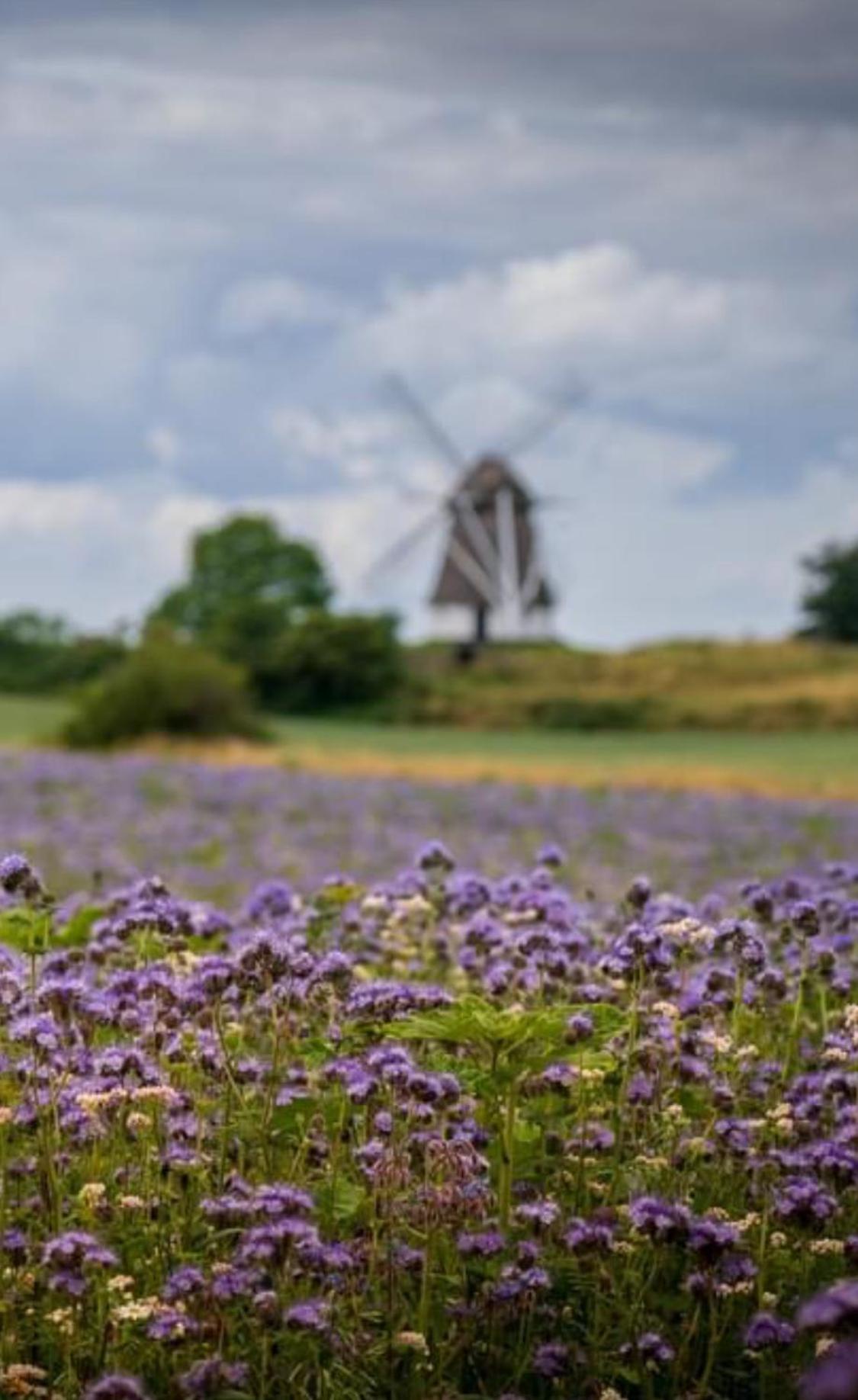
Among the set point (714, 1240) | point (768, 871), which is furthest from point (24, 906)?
point (768, 871)

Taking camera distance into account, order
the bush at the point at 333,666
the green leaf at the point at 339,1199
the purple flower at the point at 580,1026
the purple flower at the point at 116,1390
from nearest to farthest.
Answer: the purple flower at the point at 116,1390 < the green leaf at the point at 339,1199 < the purple flower at the point at 580,1026 < the bush at the point at 333,666

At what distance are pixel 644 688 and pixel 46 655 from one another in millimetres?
23872

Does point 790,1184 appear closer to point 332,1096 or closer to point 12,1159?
point 332,1096

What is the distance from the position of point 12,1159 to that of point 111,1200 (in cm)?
63

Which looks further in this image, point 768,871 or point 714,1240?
point 768,871

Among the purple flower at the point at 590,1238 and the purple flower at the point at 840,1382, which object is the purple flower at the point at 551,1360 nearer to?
the purple flower at the point at 590,1238

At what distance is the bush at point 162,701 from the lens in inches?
1909

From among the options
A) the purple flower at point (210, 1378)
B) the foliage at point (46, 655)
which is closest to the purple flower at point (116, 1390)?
the purple flower at point (210, 1378)

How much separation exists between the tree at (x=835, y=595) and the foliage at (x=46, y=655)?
28.1m

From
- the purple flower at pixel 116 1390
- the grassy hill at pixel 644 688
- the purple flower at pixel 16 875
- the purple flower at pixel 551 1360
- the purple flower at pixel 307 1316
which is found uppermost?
the grassy hill at pixel 644 688

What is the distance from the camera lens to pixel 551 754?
50906 mm

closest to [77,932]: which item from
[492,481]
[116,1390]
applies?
[116,1390]

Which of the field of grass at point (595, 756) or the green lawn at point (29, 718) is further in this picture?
the green lawn at point (29, 718)

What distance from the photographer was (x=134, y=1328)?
210 inches
